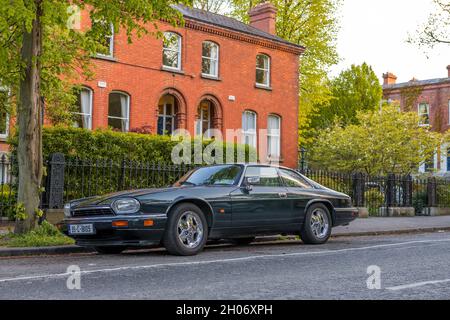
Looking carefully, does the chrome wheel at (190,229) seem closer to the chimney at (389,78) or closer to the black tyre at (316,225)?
the black tyre at (316,225)

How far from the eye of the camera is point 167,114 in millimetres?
28125

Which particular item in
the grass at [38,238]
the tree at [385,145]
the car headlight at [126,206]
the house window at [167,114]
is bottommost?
the grass at [38,238]

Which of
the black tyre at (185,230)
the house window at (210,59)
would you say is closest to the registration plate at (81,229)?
the black tyre at (185,230)

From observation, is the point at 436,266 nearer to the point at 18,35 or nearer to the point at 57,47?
the point at 18,35

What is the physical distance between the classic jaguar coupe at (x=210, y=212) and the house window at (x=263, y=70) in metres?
19.4

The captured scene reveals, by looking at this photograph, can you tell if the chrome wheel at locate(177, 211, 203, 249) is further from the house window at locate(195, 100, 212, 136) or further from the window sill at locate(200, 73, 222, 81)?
the house window at locate(195, 100, 212, 136)

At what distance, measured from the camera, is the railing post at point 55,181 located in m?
13.0

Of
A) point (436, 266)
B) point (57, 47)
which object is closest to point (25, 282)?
point (436, 266)

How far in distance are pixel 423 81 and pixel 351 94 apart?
6.12 metres

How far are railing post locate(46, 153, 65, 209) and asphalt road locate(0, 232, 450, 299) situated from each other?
386 cm

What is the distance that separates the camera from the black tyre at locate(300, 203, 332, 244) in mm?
11016

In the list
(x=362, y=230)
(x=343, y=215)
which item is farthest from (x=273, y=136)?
(x=343, y=215)

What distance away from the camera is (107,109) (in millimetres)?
24453
